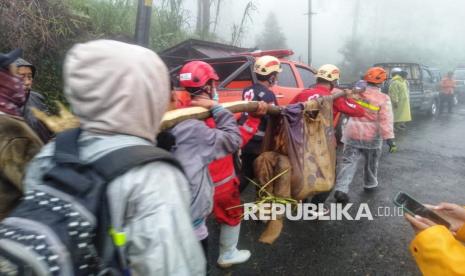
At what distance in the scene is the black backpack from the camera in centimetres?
84

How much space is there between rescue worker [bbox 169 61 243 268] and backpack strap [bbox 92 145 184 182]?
1.16 m

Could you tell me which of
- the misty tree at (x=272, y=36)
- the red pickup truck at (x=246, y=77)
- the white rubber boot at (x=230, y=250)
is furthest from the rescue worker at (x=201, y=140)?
the misty tree at (x=272, y=36)

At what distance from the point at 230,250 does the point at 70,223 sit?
2584 millimetres

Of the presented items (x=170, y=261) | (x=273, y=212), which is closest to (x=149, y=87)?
(x=170, y=261)

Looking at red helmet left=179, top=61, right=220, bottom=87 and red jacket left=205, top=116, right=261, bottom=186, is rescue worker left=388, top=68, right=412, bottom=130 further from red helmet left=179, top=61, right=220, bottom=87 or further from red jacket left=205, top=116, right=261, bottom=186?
red helmet left=179, top=61, right=220, bottom=87

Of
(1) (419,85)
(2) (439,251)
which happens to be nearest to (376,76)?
(2) (439,251)

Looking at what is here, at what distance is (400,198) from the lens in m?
1.89

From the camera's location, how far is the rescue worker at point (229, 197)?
9.12 ft

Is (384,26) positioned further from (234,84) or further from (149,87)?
(149,87)

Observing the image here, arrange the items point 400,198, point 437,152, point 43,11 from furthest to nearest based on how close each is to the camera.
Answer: point 437,152, point 43,11, point 400,198

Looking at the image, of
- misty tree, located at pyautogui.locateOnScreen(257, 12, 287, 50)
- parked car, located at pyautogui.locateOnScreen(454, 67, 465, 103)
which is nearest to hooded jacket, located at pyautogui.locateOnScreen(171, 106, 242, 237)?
parked car, located at pyautogui.locateOnScreen(454, 67, 465, 103)

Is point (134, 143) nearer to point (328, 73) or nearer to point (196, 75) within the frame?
point (196, 75)

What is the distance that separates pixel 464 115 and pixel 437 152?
26.7ft

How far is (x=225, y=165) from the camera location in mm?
2803
